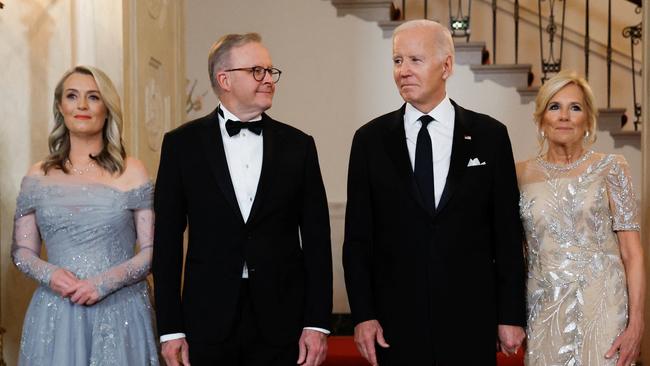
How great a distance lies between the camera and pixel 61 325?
345cm

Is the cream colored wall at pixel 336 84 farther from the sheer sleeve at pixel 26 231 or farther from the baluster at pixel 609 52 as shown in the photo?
the sheer sleeve at pixel 26 231

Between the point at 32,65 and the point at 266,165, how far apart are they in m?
1.56

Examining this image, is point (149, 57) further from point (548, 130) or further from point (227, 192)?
point (548, 130)

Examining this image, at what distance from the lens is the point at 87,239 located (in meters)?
3.51

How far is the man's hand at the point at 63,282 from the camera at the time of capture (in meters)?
3.40

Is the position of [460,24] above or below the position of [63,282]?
above

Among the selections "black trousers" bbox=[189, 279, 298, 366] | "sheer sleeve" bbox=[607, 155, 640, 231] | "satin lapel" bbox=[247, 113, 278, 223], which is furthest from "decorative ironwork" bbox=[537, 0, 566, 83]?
"black trousers" bbox=[189, 279, 298, 366]

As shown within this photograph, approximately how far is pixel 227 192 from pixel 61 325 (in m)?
0.79

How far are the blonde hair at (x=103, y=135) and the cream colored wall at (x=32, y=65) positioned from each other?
0.67 meters

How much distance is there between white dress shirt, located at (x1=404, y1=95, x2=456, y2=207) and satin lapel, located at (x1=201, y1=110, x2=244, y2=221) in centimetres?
65

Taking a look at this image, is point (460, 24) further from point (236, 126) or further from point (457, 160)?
point (236, 126)

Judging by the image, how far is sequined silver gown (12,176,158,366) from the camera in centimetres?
345

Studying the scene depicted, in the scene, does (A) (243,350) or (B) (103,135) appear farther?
(B) (103,135)

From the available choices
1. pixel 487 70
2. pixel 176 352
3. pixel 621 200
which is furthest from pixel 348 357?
→ pixel 487 70
